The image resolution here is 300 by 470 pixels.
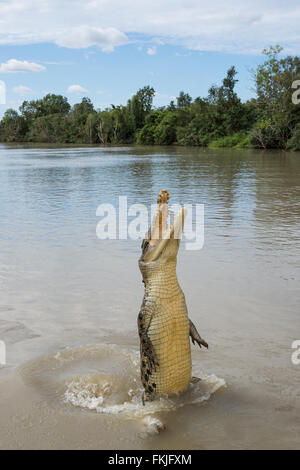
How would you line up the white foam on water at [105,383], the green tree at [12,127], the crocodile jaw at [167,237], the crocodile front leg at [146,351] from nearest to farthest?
the crocodile jaw at [167,237] → the crocodile front leg at [146,351] → the white foam on water at [105,383] → the green tree at [12,127]

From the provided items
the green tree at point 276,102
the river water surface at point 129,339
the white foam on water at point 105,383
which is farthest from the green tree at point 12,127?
the white foam on water at point 105,383

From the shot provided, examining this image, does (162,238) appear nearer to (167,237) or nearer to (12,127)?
(167,237)

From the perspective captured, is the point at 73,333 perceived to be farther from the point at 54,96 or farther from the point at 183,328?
the point at 54,96

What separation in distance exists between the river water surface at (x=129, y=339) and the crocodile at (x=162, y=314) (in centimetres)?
23

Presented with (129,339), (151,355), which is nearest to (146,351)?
(151,355)

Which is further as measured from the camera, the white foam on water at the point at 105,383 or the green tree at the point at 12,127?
the green tree at the point at 12,127

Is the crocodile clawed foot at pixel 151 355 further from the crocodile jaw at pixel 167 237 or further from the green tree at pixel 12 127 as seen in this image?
the green tree at pixel 12 127


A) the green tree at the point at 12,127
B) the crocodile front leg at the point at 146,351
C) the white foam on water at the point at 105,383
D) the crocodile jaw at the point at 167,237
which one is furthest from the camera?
the green tree at the point at 12,127

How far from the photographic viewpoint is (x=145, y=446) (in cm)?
325

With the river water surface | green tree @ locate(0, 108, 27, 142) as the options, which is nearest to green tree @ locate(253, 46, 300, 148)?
the river water surface

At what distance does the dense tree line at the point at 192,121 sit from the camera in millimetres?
46375

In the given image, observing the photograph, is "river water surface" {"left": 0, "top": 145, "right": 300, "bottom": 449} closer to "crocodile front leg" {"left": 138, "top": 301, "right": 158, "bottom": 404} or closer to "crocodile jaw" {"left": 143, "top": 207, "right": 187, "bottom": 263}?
"crocodile front leg" {"left": 138, "top": 301, "right": 158, "bottom": 404}

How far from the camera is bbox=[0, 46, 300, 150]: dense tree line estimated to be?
46375 mm

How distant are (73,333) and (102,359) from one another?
2.43ft
